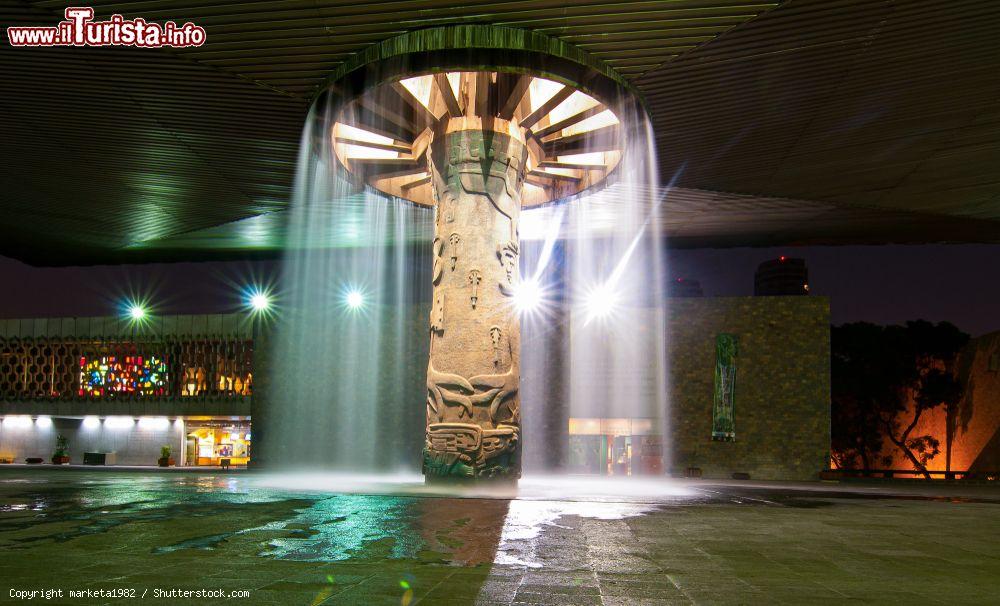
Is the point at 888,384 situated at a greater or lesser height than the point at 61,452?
greater

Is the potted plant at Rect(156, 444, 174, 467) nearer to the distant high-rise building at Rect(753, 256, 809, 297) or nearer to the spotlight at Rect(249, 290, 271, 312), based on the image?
the spotlight at Rect(249, 290, 271, 312)

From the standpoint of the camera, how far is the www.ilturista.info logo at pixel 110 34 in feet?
37.3

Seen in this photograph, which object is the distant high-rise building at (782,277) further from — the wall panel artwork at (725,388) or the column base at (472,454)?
the column base at (472,454)

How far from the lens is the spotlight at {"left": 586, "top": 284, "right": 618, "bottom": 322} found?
25922 mm

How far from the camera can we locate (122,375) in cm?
3161

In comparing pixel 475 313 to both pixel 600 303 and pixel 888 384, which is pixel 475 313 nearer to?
pixel 600 303

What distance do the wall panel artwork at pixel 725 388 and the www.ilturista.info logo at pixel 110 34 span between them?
755 inches

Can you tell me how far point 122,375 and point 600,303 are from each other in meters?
20.0

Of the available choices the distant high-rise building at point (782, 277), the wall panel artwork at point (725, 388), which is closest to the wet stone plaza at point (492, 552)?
the wall panel artwork at point (725, 388)

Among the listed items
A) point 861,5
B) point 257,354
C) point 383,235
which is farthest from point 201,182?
point 861,5

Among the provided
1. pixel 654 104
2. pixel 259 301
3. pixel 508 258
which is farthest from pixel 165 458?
pixel 654 104

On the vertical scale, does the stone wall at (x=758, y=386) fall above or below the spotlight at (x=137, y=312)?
below

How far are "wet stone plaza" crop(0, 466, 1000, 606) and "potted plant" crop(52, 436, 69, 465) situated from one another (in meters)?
23.8

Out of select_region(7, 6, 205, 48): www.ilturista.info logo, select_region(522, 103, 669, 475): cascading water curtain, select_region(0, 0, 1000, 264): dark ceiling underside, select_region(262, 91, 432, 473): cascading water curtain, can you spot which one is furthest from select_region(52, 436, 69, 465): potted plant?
select_region(7, 6, 205, 48): www.ilturista.info logo
